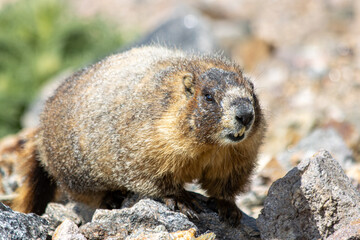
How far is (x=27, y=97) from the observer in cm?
1568

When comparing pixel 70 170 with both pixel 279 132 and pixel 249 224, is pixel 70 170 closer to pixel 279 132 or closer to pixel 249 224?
pixel 249 224

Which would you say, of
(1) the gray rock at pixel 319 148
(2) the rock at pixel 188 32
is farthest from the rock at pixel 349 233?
(2) the rock at pixel 188 32

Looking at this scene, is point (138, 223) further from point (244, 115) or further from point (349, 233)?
point (349, 233)

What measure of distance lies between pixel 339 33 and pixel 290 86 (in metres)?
4.57

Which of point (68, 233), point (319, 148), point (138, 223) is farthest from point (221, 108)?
point (319, 148)

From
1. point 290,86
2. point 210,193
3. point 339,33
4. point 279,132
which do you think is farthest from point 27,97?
point 210,193

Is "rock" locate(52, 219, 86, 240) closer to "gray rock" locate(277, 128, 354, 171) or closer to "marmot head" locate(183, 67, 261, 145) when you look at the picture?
"marmot head" locate(183, 67, 261, 145)

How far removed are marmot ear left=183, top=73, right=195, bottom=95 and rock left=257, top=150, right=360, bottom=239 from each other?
49.9 inches

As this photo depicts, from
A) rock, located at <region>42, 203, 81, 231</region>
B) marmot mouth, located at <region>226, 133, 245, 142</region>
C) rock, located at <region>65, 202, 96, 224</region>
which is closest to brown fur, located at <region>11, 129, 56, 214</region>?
rock, located at <region>65, 202, 96, 224</region>

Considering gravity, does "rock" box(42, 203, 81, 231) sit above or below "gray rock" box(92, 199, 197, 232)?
above

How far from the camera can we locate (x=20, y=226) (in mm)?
4852

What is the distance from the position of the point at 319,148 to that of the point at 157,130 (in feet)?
10.8

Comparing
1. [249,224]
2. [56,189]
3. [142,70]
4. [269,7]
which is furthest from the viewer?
[269,7]

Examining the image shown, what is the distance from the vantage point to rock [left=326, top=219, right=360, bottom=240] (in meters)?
4.62
